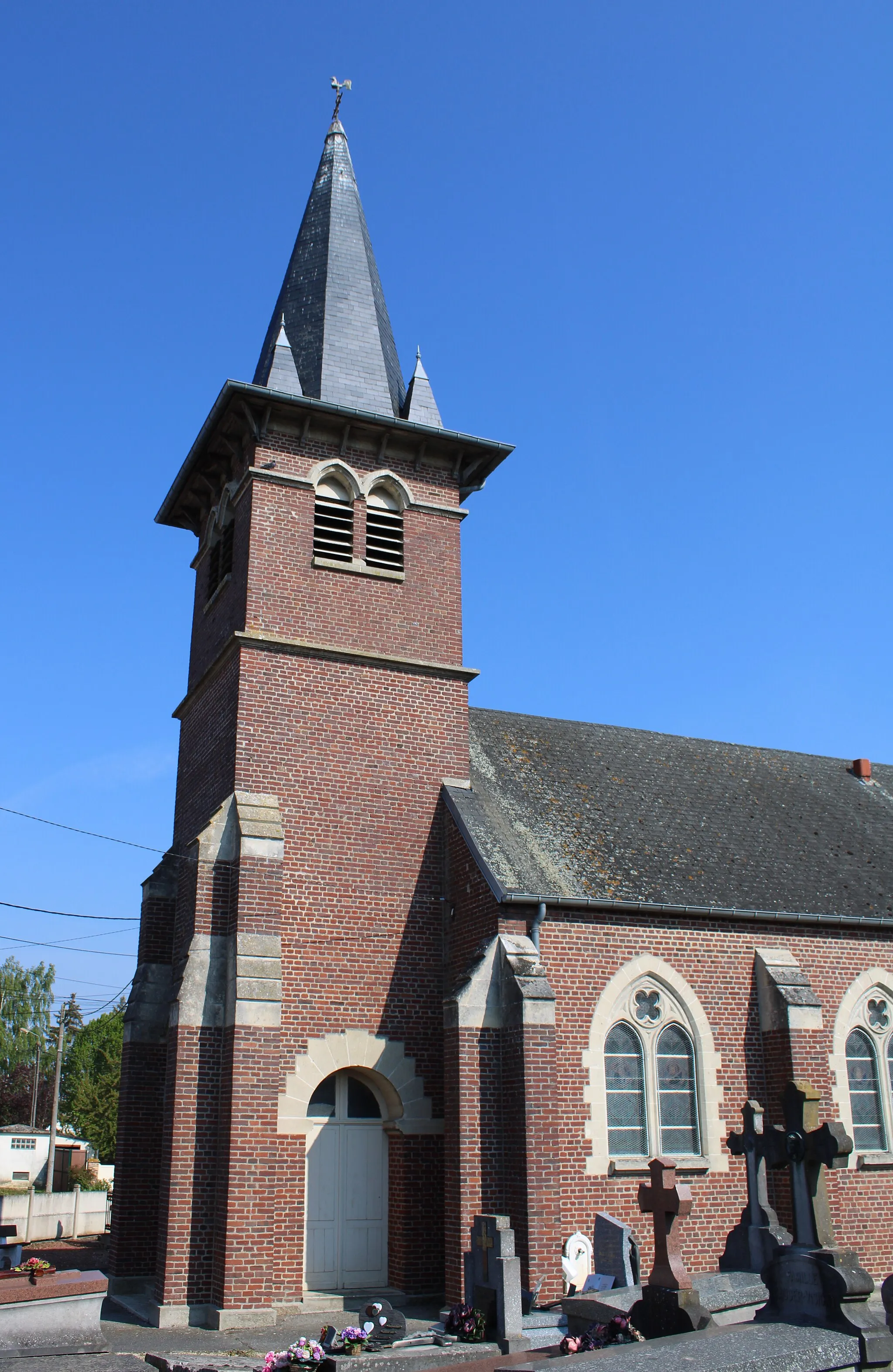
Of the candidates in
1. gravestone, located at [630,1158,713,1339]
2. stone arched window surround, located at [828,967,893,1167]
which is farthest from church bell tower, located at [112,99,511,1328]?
stone arched window surround, located at [828,967,893,1167]

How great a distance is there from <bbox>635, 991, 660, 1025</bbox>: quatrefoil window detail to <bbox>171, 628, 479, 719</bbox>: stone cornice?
17.3ft

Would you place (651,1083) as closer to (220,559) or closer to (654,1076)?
(654,1076)

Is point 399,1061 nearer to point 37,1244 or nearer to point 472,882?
point 472,882

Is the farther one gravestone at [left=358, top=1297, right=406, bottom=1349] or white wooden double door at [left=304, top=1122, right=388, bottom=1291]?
white wooden double door at [left=304, top=1122, right=388, bottom=1291]

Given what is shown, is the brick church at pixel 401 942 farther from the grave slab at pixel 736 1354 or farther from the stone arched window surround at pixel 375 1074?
the grave slab at pixel 736 1354

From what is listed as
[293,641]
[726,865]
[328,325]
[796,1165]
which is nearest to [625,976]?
[726,865]

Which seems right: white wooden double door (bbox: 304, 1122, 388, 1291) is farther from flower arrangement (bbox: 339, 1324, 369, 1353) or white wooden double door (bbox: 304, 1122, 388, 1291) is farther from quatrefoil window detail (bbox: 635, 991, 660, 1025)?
flower arrangement (bbox: 339, 1324, 369, 1353)

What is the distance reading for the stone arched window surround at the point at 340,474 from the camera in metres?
16.8

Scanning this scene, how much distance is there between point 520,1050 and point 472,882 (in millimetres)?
2441

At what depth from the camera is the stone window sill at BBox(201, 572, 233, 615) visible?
56.4ft

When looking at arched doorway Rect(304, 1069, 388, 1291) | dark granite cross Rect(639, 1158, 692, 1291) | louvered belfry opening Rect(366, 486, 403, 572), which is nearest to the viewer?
dark granite cross Rect(639, 1158, 692, 1291)

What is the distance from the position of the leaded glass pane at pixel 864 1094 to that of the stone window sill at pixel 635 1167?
2.84m

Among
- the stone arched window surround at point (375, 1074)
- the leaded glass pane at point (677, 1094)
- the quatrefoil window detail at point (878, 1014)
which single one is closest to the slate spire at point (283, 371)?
the stone arched window surround at point (375, 1074)

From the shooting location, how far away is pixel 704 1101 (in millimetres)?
14812
